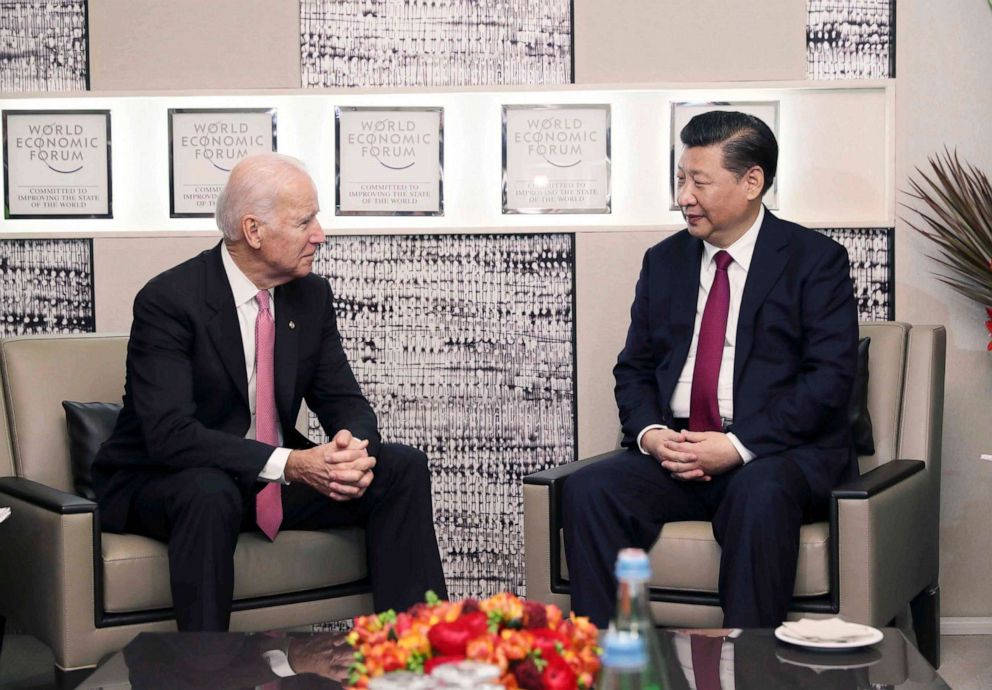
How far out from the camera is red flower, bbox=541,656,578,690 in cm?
135

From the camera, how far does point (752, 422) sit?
2834mm

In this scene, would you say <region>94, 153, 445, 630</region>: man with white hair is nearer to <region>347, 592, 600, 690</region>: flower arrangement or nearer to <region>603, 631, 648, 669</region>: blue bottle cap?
<region>347, 592, 600, 690</region>: flower arrangement

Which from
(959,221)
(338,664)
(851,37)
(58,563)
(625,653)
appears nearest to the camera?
(625,653)

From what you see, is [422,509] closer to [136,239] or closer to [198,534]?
[198,534]

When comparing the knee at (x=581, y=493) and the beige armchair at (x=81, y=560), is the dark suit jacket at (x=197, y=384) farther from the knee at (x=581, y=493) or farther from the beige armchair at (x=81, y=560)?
the knee at (x=581, y=493)

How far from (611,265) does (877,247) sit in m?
0.81

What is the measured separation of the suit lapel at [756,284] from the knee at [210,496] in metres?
1.26

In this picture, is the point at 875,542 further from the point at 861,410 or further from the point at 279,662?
the point at 279,662

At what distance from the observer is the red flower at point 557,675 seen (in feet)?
4.43

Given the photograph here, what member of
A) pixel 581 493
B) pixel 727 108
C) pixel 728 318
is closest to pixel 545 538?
pixel 581 493

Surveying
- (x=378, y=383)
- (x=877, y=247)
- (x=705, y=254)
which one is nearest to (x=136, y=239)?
(x=378, y=383)

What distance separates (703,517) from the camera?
9.46 feet

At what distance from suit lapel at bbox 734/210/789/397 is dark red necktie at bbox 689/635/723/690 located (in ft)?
3.37

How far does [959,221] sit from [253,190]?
200 cm
